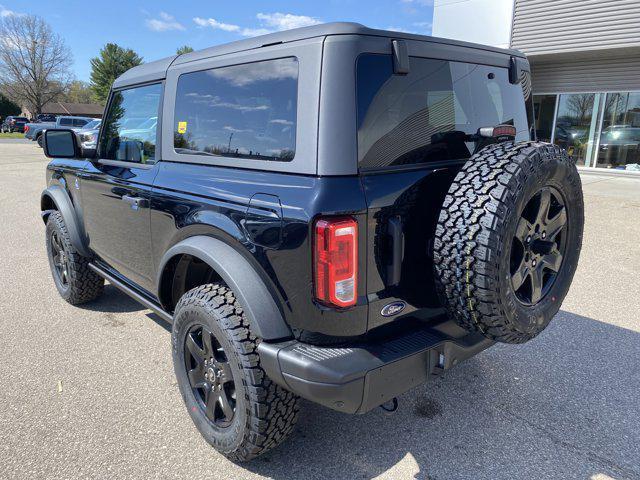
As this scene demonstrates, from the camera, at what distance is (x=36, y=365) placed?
321 centimetres

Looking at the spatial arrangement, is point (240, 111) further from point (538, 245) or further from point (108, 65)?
point (108, 65)

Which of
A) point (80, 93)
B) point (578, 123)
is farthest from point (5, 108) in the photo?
point (578, 123)

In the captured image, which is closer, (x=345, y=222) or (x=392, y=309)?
(x=345, y=222)

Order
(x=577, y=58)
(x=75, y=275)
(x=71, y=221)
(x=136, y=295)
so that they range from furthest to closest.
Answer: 1. (x=577, y=58)
2. (x=75, y=275)
3. (x=71, y=221)
4. (x=136, y=295)

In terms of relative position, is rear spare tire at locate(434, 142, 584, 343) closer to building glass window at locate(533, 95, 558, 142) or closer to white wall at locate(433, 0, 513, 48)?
white wall at locate(433, 0, 513, 48)

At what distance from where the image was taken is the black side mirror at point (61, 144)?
351 cm

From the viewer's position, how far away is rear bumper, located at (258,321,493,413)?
72.8 inches

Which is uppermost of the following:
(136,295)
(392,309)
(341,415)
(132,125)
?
(132,125)

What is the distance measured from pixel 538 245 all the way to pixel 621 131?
14.1 meters

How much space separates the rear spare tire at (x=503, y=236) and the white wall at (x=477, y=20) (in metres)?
13.3

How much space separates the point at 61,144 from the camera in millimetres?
3516

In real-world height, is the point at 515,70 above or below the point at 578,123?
below

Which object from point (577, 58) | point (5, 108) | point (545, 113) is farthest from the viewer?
point (5, 108)

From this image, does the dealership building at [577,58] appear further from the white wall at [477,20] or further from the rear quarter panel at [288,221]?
the rear quarter panel at [288,221]
